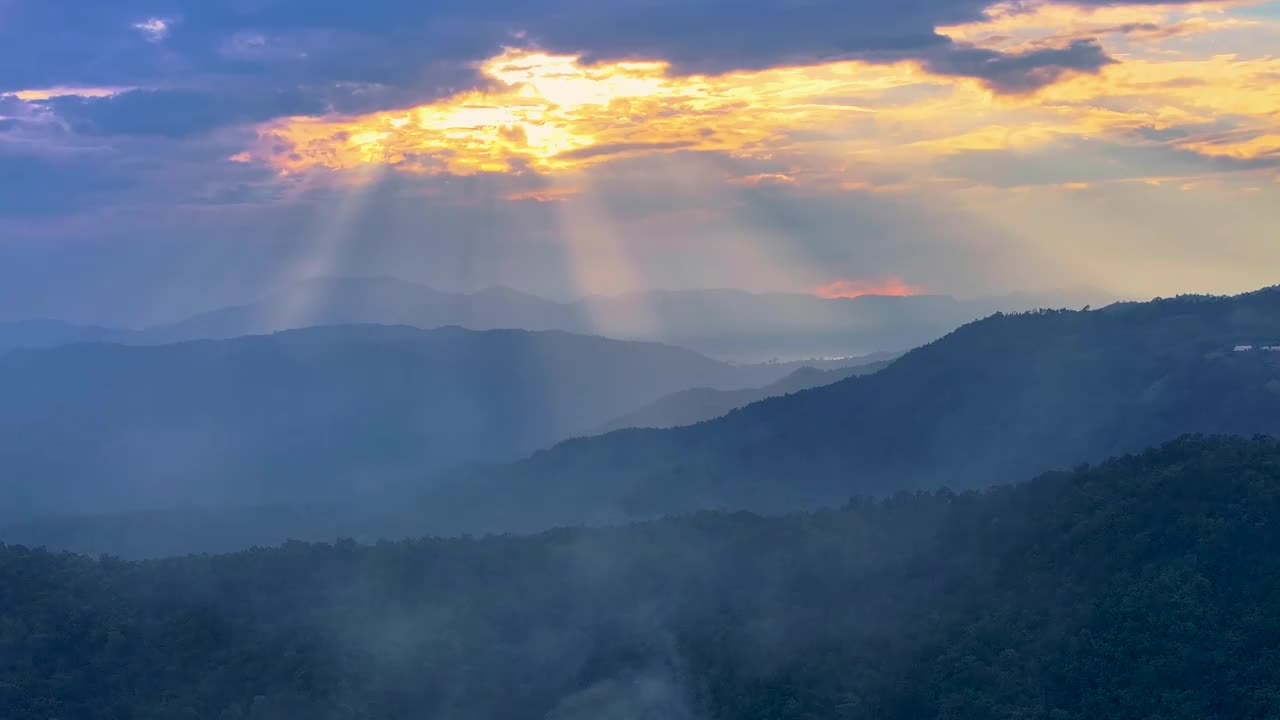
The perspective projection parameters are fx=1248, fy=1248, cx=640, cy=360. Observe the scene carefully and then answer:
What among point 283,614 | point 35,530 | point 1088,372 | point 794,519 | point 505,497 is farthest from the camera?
point 35,530

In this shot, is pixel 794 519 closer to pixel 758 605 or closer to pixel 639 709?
pixel 758 605

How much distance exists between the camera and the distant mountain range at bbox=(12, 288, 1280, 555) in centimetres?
11856

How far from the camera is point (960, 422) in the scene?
137 m

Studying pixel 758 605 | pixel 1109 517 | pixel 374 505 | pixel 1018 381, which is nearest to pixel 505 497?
pixel 374 505

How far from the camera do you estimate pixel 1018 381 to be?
138 metres

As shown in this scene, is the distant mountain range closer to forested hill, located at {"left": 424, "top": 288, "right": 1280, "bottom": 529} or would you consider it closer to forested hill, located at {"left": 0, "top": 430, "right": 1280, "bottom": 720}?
forested hill, located at {"left": 424, "top": 288, "right": 1280, "bottom": 529}

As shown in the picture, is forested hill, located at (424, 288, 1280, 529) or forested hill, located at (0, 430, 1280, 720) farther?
forested hill, located at (424, 288, 1280, 529)

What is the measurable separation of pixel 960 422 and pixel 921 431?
14.3ft

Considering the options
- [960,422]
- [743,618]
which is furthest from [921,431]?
[743,618]

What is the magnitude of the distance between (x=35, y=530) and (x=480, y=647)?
128 metres

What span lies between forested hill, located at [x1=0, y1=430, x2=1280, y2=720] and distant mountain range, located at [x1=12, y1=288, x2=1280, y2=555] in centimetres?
3313

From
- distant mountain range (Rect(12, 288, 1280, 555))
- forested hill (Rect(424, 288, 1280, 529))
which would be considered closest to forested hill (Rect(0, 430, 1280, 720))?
distant mountain range (Rect(12, 288, 1280, 555))

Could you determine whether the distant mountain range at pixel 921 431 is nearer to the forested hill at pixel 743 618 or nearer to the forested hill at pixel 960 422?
the forested hill at pixel 960 422

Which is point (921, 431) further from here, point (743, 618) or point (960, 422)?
point (743, 618)
